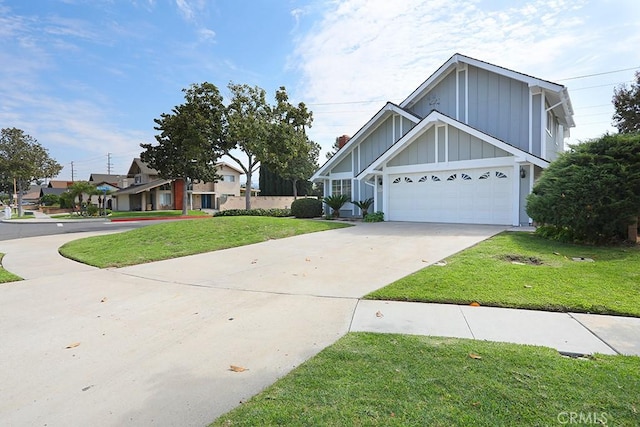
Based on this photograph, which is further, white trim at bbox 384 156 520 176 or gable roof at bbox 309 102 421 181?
gable roof at bbox 309 102 421 181

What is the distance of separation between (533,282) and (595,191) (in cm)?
471

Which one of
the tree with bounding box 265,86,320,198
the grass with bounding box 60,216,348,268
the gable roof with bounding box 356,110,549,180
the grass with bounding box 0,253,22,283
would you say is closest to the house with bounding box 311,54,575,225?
the gable roof with bounding box 356,110,549,180

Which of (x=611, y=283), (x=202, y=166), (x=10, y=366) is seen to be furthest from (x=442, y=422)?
(x=202, y=166)

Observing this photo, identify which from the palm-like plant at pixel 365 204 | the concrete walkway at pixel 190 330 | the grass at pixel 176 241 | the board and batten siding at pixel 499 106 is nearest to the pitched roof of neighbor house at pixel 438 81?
the board and batten siding at pixel 499 106

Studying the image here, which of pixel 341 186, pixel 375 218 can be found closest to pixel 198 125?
pixel 341 186

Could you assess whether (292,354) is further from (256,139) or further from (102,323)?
(256,139)

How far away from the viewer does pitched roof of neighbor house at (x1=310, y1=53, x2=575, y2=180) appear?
13.7 metres

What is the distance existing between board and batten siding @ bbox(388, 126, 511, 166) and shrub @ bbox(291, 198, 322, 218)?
6516mm

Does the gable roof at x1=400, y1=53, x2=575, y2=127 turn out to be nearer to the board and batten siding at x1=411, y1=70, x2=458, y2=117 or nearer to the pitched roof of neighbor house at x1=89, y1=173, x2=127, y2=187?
the board and batten siding at x1=411, y1=70, x2=458, y2=117

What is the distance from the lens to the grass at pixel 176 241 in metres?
8.34

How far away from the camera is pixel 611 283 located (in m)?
5.09

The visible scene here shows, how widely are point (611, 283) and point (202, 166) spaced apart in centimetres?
3003

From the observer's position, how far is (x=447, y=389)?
2428mm

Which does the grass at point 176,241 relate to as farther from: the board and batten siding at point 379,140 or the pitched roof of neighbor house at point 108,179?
the pitched roof of neighbor house at point 108,179
